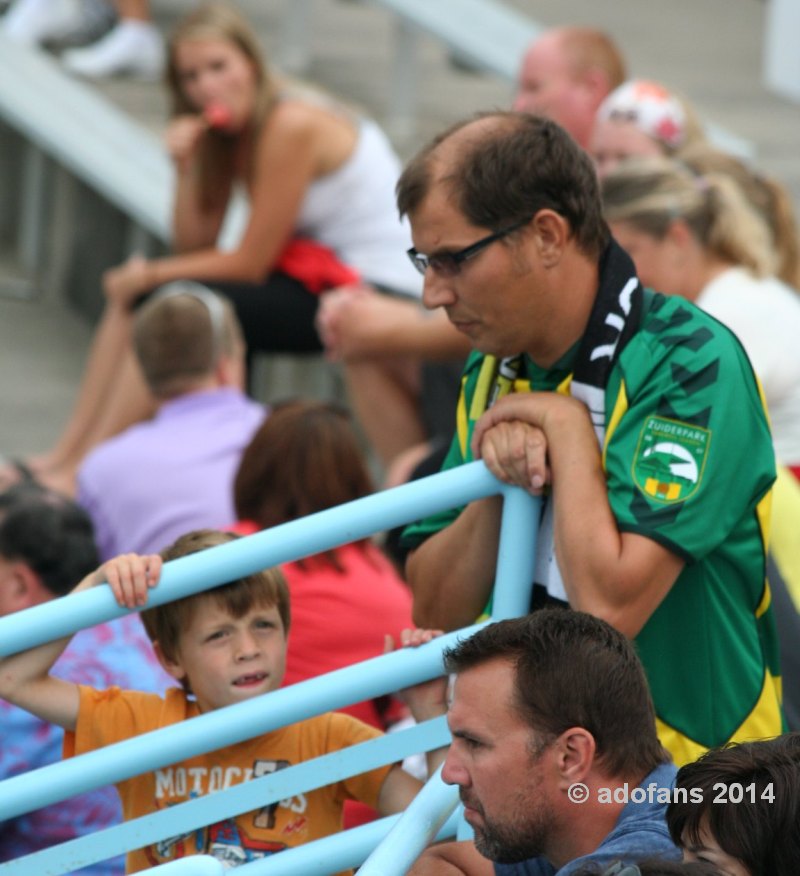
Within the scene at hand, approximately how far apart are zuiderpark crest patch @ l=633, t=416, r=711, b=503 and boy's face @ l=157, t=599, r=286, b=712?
0.70m

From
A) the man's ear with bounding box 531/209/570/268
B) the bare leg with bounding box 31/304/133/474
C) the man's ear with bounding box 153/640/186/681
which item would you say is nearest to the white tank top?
the bare leg with bounding box 31/304/133/474

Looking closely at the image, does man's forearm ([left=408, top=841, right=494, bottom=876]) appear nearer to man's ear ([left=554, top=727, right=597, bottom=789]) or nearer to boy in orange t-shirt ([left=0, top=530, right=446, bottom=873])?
man's ear ([left=554, top=727, right=597, bottom=789])

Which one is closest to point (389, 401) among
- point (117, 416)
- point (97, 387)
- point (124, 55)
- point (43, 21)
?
point (117, 416)

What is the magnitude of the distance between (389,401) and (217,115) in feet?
3.85

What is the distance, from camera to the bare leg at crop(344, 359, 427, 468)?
5.64 m

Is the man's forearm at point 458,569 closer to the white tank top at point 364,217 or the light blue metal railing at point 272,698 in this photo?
the light blue metal railing at point 272,698

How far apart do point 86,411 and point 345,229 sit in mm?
1073

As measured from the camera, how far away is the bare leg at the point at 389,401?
564cm

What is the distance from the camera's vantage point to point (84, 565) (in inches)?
162

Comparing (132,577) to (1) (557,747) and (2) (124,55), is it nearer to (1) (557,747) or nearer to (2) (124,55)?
(1) (557,747)

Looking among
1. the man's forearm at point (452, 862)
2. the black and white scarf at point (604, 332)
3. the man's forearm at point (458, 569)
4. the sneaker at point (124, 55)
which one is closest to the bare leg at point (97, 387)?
the sneaker at point (124, 55)

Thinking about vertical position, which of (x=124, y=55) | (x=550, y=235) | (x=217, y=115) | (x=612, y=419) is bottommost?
(x=612, y=419)

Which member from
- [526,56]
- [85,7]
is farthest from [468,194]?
[85,7]

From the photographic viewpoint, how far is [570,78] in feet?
19.3
